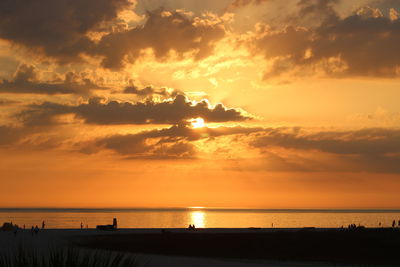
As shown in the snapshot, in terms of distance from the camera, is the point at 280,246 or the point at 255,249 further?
the point at 280,246

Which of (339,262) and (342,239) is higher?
(342,239)

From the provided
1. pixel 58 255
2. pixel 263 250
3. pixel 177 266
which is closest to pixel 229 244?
pixel 263 250

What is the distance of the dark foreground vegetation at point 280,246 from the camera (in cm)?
4359

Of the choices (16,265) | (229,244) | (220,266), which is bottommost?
(16,265)

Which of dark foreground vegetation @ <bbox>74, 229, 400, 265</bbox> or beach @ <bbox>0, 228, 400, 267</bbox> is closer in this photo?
beach @ <bbox>0, 228, 400, 267</bbox>

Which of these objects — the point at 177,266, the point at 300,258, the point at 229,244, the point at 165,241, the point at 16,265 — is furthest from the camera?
the point at 165,241

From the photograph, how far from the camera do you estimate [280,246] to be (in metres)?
50.6

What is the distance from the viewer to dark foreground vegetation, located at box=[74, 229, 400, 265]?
43.6m

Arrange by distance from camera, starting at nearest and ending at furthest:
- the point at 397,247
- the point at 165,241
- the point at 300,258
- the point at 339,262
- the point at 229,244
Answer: the point at 339,262 < the point at 300,258 < the point at 397,247 < the point at 229,244 < the point at 165,241

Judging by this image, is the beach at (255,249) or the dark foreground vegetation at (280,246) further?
the dark foreground vegetation at (280,246)

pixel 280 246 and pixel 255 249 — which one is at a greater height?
pixel 280 246

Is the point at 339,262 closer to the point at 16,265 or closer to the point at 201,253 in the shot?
the point at 201,253

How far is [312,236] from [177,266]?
2710 cm

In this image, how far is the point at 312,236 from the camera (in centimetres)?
5900
